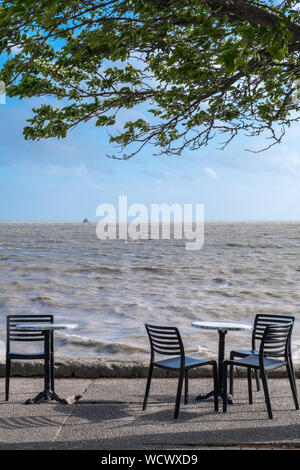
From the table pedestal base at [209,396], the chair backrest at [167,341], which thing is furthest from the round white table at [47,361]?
the table pedestal base at [209,396]

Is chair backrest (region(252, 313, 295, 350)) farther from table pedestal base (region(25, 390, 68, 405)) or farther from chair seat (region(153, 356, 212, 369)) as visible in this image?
table pedestal base (region(25, 390, 68, 405))

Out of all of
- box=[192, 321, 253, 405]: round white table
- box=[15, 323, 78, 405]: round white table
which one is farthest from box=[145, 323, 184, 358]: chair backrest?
box=[15, 323, 78, 405]: round white table

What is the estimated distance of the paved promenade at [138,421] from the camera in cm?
516

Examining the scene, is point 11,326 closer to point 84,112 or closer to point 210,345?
point 84,112

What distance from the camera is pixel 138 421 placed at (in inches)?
232

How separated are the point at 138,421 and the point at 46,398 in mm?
1433

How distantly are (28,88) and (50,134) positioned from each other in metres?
0.70

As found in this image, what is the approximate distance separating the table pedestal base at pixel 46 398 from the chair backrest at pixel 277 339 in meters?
2.49

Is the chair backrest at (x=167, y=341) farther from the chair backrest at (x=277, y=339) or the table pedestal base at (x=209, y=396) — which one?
the chair backrest at (x=277, y=339)

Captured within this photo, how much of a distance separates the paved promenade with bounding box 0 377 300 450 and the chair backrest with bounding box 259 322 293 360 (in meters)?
0.66

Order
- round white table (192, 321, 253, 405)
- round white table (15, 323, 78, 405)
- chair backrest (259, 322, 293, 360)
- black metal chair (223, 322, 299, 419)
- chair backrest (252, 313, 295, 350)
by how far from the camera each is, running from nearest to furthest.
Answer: black metal chair (223, 322, 299, 419) < chair backrest (259, 322, 293, 360) < round white table (192, 321, 253, 405) < round white table (15, 323, 78, 405) < chair backrest (252, 313, 295, 350)

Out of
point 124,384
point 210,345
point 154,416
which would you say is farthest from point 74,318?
point 154,416

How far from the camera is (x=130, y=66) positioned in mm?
8555

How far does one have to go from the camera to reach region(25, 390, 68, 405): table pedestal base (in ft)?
21.7
